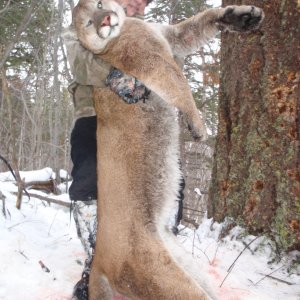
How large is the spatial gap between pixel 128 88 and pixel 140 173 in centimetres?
54

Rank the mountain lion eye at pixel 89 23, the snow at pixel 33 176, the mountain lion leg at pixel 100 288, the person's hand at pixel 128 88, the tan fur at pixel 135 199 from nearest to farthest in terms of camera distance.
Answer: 1. the tan fur at pixel 135 199
2. the mountain lion leg at pixel 100 288
3. the person's hand at pixel 128 88
4. the mountain lion eye at pixel 89 23
5. the snow at pixel 33 176

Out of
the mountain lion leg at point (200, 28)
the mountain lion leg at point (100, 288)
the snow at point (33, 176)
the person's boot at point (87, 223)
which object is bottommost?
the snow at point (33, 176)

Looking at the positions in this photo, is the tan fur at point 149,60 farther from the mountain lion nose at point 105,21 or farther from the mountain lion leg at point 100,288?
the mountain lion leg at point 100,288

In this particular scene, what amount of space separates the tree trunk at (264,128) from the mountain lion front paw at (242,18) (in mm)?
146

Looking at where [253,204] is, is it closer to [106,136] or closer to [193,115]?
[193,115]

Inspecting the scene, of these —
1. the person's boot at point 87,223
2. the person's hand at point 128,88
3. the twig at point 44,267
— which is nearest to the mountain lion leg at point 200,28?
the person's hand at point 128,88

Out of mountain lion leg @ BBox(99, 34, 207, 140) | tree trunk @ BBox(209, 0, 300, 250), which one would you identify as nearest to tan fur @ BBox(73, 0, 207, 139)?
mountain lion leg @ BBox(99, 34, 207, 140)

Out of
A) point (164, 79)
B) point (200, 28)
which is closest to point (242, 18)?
point (200, 28)

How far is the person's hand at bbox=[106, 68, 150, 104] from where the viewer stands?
2.83 metres

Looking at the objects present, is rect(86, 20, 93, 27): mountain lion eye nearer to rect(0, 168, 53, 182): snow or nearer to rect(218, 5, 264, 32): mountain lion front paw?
rect(218, 5, 264, 32): mountain lion front paw

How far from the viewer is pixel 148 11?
13.4 meters

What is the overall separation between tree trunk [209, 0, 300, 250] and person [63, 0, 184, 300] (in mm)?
501

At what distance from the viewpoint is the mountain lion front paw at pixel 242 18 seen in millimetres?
2922

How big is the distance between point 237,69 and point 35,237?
215cm
